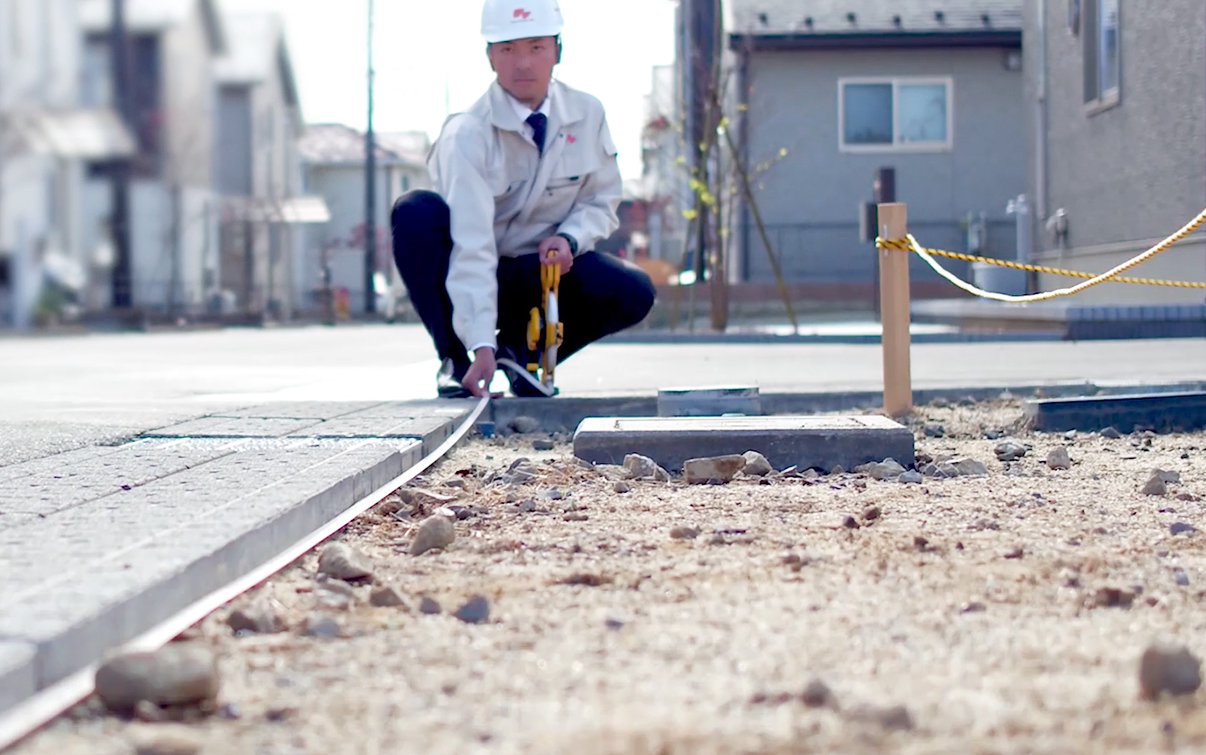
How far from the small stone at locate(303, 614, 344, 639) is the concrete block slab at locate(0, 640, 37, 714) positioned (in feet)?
1.40

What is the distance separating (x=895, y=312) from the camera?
205 inches

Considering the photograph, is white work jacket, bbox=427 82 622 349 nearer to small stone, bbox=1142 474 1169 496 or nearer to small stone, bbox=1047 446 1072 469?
small stone, bbox=1047 446 1072 469

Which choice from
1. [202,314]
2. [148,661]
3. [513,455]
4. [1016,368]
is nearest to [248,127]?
[202,314]

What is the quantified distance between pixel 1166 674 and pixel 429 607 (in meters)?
1.01

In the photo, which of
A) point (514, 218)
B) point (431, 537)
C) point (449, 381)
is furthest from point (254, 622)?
point (514, 218)

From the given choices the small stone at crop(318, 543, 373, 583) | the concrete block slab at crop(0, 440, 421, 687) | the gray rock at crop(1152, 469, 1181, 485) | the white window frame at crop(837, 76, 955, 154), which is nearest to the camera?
the concrete block slab at crop(0, 440, 421, 687)

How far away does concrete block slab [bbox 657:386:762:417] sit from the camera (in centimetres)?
518

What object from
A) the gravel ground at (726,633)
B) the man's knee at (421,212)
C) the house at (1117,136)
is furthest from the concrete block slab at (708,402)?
the house at (1117,136)

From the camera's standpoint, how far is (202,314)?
2903 cm

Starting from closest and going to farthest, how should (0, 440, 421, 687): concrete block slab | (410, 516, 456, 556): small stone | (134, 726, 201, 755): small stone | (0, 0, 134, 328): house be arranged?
(134, 726, 201, 755): small stone → (0, 440, 421, 687): concrete block slab → (410, 516, 456, 556): small stone → (0, 0, 134, 328): house

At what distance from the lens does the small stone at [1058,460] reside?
395 cm

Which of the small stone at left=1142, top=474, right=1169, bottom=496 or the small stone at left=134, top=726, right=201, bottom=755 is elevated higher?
the small stone at left=1142, top=474, right=1169, bottom=496

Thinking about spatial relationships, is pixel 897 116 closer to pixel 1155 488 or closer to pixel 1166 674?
pixel 1155 488

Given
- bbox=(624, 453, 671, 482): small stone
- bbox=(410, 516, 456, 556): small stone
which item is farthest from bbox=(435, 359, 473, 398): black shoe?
bbox=(410, 516, 456, 556): small stone
